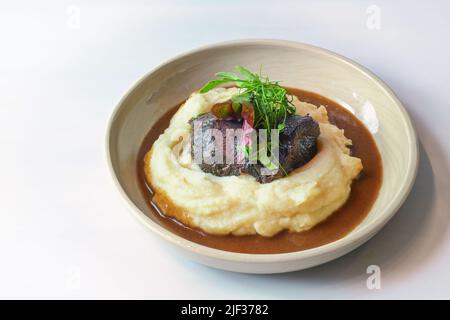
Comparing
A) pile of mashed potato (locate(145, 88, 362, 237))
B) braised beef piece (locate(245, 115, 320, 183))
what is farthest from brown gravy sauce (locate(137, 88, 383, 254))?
braised beef piece (locate(245, 115, 320, 183))

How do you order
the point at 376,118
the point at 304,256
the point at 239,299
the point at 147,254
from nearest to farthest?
the point at 304,256 → the point at 239,299 → the point at 147,254 → the point at 376,118

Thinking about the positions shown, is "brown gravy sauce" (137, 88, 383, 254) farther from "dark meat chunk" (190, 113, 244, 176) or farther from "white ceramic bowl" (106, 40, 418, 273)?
"dark meat chunk" (190, 113, 244, 176)

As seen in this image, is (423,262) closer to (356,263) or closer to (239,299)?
(356,263)

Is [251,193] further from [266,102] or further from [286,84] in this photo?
[286,84]

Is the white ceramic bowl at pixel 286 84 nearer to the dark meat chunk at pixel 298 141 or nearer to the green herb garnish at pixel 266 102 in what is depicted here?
the dark meat chunk at pixel 298 141

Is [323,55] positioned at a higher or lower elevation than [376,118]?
higher

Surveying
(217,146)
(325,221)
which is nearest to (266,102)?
(217,146)

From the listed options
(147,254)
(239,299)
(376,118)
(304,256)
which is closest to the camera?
(304,256)

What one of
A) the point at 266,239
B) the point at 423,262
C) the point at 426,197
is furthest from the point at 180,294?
the point at 426,197
